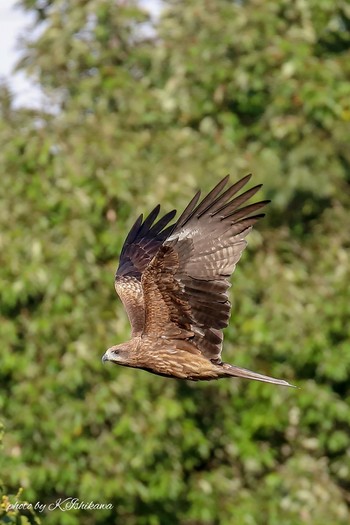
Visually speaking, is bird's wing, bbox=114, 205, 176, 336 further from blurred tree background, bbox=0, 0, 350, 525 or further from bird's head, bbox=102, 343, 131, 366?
blurred tree background, bbox=0, 0, 350, 525

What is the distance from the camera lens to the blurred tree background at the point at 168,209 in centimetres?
1213

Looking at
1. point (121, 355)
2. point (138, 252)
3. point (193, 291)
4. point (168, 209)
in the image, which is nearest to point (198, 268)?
point (193, 291)

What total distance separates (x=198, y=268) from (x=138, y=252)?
155cm

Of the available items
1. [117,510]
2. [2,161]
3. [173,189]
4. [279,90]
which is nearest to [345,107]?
[279,90]

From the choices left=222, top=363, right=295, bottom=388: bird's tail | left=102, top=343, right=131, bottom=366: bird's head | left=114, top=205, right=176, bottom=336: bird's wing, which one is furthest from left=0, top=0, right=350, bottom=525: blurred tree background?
left=222, top=363, right=295, bottom=388: bird's tail

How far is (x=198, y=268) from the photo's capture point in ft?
24.9

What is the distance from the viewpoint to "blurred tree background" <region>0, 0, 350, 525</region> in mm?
12133

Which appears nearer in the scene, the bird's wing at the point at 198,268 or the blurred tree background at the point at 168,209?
the bird's wing at the point at 198,268

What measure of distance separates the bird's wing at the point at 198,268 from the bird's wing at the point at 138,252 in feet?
3.38

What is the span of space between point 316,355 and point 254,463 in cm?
127

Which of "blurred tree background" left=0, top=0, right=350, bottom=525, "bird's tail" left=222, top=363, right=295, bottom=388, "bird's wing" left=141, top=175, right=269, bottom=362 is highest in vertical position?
"bird's wing" left=141, top=175, right=269, bottom=362

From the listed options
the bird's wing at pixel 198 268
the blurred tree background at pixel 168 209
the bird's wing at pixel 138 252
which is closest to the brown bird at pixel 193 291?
the bird's wing at pixel 198 268

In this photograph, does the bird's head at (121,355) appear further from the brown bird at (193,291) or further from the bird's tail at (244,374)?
the bird's tail at (244,374)

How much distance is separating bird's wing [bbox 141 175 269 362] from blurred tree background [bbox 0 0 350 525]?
13.7 ft
